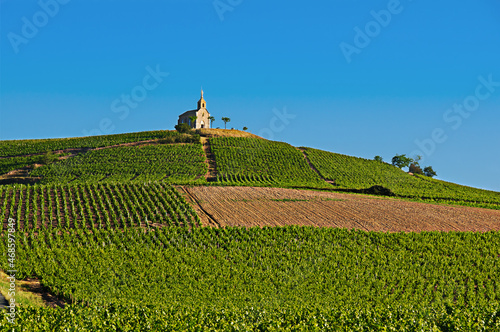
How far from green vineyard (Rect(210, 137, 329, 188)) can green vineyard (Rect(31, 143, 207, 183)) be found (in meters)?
4.56

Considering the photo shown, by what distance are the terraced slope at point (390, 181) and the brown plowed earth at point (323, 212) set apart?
12.2 metres

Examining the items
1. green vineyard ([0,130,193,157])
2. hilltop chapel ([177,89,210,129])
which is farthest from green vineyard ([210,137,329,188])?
hilltop chapel ([177,89,210,129])

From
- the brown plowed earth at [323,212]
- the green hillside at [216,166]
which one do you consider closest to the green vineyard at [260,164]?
the green hillside at [216,166]

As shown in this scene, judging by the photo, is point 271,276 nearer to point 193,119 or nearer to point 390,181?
point 390,181

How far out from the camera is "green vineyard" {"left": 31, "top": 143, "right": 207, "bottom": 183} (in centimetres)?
6839

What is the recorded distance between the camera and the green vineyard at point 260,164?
6962 cm

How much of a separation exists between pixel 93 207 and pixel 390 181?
57103 mm

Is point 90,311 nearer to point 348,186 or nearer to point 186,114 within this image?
point 348,186

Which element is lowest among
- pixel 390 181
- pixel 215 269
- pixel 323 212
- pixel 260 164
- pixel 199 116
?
pixel 215 269

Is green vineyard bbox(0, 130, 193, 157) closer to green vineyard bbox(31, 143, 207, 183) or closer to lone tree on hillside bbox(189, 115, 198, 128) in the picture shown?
green vineyard bbox(31, 143, 207, 183)

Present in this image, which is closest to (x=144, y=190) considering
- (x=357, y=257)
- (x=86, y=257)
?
(x=86, y=257)

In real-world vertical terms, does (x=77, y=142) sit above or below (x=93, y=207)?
above

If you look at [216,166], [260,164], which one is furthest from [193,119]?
Answer: [216,166]

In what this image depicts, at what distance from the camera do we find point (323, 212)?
43.6 m
